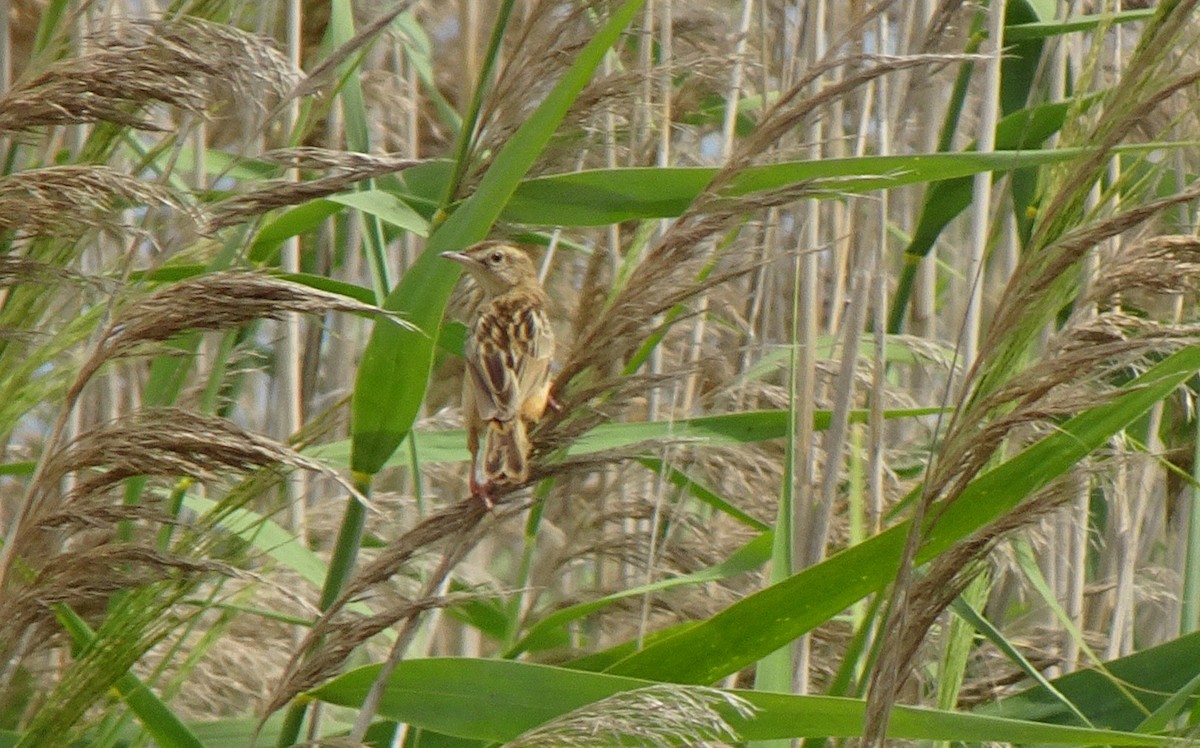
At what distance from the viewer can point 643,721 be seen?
1.51 m

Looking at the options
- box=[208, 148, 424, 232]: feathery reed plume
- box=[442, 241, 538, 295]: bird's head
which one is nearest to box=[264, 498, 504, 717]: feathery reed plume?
box=[208, 148, 424, 232]: feathery reed plume

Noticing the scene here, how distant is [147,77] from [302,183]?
25 centimetres

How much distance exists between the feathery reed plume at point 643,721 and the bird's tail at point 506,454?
533 mm

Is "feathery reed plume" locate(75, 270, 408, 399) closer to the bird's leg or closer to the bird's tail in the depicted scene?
the bird's leg

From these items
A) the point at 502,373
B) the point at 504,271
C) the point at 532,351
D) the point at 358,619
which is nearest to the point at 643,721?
the point at 358,619

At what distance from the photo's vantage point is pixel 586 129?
2.26m

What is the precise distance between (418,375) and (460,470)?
2.28 metres

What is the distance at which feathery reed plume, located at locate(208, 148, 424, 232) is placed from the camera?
1764mm

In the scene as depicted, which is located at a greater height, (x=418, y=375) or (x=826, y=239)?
(x=826, y=239)

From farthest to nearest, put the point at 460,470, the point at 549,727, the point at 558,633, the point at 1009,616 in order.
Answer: the point at 460,470, the point at 1009,616, the point at 558,633, the point at 549,727

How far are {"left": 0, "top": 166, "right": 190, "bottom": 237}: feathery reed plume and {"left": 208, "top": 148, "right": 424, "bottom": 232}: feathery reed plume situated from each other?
0.08 meters

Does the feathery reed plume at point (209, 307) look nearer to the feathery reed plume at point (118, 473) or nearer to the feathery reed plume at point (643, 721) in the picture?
the feathery reed plume at point (118, 473)

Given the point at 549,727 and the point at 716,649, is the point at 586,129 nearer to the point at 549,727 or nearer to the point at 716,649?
the point at 716,649

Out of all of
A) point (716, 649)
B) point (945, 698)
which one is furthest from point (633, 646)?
point (945, 698)
